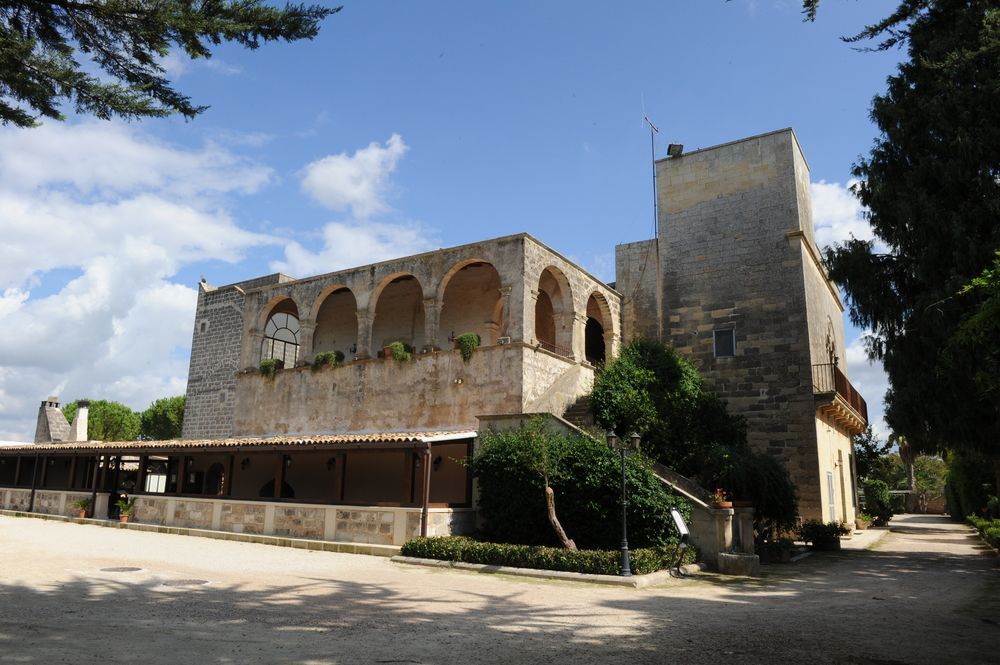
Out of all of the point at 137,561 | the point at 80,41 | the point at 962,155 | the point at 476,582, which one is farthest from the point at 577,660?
the point at 962,155

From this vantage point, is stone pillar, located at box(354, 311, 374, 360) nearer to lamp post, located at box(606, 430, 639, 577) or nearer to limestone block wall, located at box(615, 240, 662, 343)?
limestone block wall, located at box(615, 240, 662, 343)

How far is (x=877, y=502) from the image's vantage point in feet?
92.2

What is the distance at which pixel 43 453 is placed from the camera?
21359mm

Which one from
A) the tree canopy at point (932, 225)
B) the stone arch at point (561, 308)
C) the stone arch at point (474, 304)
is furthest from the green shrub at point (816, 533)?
the stone arch at point (474, 304)

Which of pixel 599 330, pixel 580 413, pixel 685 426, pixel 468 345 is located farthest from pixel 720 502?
pixel 599 330

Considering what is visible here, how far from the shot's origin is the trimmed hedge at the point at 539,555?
10.7 m

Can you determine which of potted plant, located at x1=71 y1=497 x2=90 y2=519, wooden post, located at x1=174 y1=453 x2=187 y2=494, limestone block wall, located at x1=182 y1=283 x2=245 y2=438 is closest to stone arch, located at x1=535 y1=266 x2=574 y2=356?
wooden post, located at x1=174 y1=453 x2=187 y2=494

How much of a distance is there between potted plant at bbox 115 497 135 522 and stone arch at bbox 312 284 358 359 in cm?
731

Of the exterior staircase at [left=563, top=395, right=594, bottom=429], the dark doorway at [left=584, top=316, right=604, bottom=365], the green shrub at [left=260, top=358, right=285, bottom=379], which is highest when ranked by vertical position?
the dark doorway at [left=584, top=316, right=604, bottom=365]

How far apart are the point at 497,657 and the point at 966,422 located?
38.4 feet

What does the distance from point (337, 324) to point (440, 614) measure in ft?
54.7

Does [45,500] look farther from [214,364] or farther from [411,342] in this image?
[411,342]

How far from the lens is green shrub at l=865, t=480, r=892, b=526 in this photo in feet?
88.0

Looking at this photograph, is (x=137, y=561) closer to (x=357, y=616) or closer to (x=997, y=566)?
(x=357, y=616)
